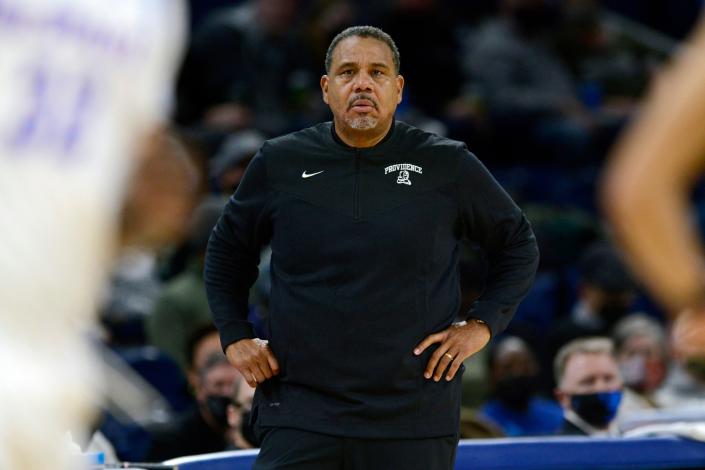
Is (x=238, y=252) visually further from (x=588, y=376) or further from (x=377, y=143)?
(x=588, y=376)

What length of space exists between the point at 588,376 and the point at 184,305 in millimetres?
1947

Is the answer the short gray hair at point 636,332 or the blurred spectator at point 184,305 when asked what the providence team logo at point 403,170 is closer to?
the blurred spectator at point 184,305

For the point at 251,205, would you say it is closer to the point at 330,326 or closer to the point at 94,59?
the point at 330,326

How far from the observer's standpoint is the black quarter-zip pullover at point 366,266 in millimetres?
4199

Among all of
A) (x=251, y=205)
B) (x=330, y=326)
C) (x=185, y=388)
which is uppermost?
(x=251, y=205)

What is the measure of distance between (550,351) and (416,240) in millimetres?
3257

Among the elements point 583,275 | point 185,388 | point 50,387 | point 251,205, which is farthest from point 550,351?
point 50,387

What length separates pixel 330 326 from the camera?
13.8 ft

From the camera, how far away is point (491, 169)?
388 inches

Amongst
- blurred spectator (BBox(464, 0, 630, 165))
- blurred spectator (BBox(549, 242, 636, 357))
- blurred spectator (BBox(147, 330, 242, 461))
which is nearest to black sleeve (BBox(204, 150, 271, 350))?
blurred spectator (BBox(147, 330, 242, 461))

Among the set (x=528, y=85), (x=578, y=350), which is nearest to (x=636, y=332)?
(x=578, y=350)

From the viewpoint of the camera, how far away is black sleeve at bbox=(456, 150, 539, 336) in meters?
4.39

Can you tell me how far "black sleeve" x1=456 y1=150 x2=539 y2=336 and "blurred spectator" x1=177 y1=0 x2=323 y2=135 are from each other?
193 inches

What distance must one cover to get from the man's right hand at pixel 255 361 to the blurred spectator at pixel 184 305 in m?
2.42
